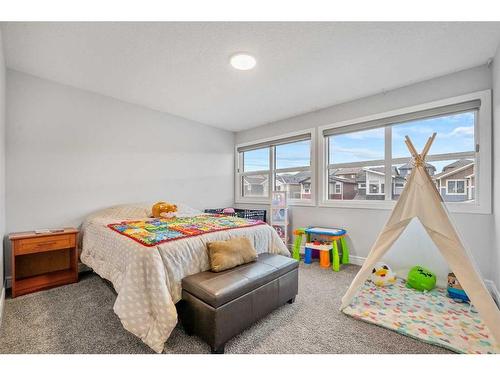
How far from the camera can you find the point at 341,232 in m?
3.21

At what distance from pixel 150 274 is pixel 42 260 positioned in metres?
2.14

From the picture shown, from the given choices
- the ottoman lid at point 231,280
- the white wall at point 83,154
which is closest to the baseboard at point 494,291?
the ottoman lid at point 231,280

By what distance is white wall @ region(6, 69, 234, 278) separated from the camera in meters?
2.63

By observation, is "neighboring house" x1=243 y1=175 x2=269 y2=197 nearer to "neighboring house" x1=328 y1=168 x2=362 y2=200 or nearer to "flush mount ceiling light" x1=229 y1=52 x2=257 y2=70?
"neighboring house" x1=328 y1=168 x2=362 y2=200

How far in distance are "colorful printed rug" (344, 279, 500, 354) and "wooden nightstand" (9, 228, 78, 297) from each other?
3.05 metres

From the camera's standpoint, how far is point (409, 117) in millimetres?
2912

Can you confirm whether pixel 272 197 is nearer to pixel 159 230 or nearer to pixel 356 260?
pixel 356 260

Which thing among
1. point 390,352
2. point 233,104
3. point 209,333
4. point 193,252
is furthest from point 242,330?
point 233,104

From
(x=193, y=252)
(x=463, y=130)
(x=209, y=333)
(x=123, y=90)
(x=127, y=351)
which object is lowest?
(x=127, y=351)

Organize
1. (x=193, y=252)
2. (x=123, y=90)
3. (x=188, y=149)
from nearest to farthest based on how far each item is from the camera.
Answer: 1. (x=193, y=252)
2. (x=123, y=90)
3. (x=188, y=149)

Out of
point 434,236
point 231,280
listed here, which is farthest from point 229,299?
point 434,236

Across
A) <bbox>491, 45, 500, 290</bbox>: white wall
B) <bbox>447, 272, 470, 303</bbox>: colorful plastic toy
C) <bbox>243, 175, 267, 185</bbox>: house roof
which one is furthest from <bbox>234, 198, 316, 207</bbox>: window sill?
<bbox>491, 45, 500, 290</bbox>: white wall

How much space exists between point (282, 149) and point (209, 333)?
3521 millimetres

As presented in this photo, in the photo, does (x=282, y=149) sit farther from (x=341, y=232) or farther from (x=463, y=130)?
(x=463, y=130)
